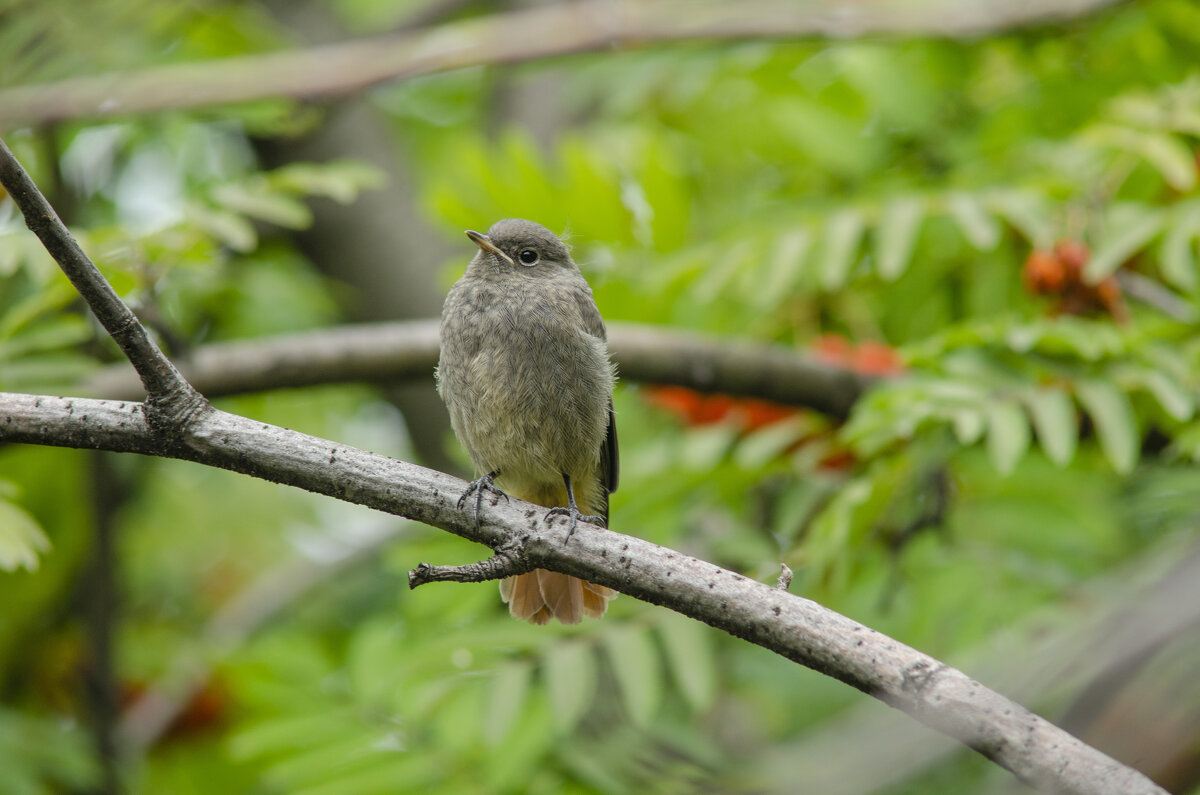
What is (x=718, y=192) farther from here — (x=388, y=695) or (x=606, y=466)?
(x=388, y=695)

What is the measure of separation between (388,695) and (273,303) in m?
2.82

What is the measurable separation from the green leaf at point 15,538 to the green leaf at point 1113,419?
3.17 meters

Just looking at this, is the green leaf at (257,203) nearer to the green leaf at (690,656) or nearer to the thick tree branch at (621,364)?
the thick tree branch at (621,364)

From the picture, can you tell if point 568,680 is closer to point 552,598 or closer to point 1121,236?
point 552,598

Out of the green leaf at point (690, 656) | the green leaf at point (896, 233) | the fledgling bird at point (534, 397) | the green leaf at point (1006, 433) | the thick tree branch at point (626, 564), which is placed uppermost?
the green leaf at point (896, 233)

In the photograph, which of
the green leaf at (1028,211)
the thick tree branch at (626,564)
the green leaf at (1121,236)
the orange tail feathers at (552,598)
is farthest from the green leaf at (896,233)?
the thick tree branch at (626,564)

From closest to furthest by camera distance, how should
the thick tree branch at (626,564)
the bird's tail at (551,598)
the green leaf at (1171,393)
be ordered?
the thick tree branch at (626,564), the green leaf at (1171,393), the bird's tail at (551,598)

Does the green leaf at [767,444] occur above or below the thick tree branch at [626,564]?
above

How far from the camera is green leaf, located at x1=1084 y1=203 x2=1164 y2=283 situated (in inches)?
149

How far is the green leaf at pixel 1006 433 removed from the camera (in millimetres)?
3352

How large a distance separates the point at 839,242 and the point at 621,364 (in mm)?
1114

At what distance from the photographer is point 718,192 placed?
6422mm

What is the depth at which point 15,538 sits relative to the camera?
2.97 metres

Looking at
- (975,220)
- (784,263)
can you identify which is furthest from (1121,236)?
(784,263)
